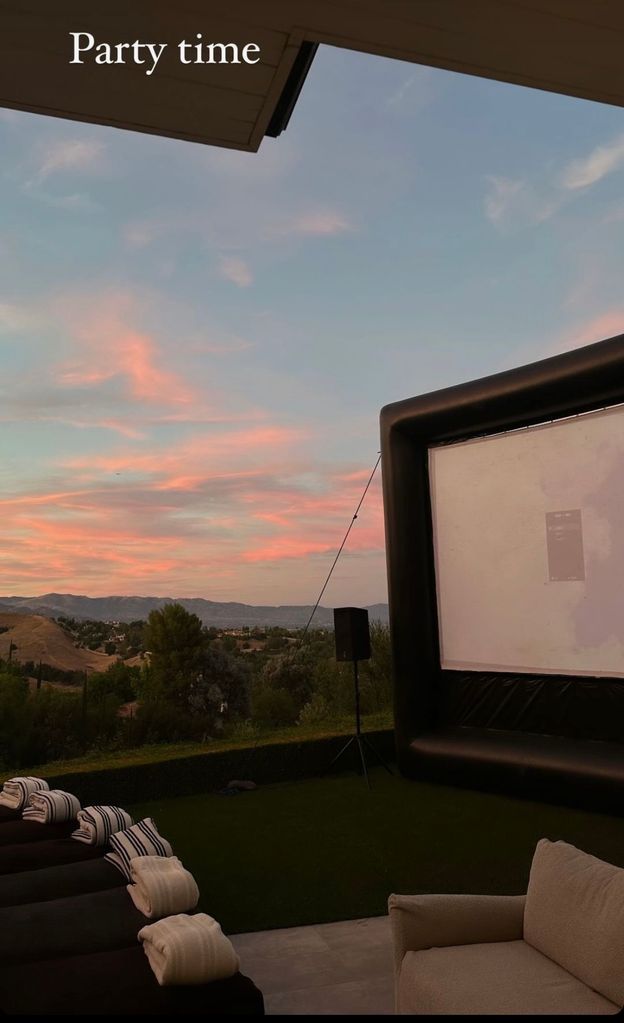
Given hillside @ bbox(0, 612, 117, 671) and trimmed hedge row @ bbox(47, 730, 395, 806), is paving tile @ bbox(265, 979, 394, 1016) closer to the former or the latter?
trimmed hedge row @ bbox(47, 730, 395, 806)

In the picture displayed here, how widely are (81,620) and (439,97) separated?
642 centimetres

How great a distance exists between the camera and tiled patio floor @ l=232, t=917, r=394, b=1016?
2947 millimetres

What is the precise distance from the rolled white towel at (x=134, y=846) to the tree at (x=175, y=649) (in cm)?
418

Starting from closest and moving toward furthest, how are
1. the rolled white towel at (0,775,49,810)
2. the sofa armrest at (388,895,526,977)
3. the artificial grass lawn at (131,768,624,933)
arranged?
the sofa armrest at (388,895,526,977) < the artificial grass lawn at (131,768,624,933) < the rolled white towel at (0,775,49,810)

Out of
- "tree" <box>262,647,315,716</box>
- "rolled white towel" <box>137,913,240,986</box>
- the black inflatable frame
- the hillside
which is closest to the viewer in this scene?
"rolled white towel" <box>137,913,240,986</box>

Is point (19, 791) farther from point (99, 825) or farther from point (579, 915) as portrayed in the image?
point (579, 915)

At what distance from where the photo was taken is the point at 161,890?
Answer: 2850mm

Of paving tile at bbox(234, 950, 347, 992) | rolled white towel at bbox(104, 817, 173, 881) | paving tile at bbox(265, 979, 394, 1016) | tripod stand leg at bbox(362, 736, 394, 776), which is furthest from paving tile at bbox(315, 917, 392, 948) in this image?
tripod stand leg at bbox(362, 736, 394, 776)

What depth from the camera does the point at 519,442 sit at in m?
6.09

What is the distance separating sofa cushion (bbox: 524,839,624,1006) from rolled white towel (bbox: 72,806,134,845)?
1998 millimetres

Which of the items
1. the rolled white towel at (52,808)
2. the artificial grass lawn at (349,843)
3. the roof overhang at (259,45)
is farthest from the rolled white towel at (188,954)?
the roof overhang at (259,45)

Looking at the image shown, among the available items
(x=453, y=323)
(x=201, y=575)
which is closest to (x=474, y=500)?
(x=453, y=323)

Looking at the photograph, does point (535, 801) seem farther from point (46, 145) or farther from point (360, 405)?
point (46, 145)

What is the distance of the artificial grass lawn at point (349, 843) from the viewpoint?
402 centimetres
